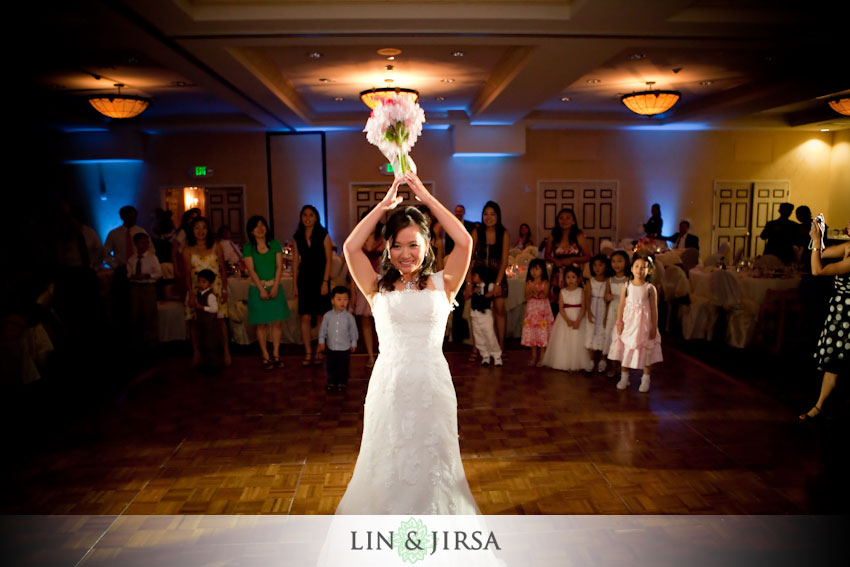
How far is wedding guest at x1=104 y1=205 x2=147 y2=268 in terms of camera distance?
7.71 m

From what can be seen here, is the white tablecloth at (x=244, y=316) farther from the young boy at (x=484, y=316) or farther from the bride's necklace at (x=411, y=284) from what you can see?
the bride's necklace at (x=411, y=284)

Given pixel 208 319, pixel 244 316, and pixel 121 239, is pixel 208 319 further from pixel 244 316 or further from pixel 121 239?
pixel 121 239

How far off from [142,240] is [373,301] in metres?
5.37

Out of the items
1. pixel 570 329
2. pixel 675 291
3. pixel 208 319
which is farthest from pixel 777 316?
pixel 208 319

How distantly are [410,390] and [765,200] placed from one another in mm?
12912

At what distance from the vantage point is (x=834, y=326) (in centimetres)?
446

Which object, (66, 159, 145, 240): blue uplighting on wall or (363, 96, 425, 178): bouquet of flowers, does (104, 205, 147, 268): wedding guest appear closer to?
(66, 159, 145, 240): blue uplighting on wall

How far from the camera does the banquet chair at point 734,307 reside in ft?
22.7

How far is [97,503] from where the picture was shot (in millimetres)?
3332

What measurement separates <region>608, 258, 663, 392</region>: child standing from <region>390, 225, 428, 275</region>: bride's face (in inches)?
128

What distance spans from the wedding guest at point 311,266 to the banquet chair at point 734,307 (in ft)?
14.6

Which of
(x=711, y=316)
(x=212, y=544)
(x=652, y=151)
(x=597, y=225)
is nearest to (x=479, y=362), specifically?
(x=711, y=316)

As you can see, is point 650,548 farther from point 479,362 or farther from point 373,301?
point 479,362

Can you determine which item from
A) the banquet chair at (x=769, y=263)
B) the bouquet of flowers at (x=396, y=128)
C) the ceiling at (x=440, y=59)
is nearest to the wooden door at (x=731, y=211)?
the ceiling at (x=440, y=59)
